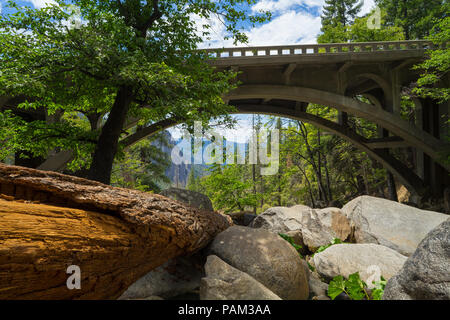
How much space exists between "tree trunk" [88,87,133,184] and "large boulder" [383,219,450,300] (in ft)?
18.6

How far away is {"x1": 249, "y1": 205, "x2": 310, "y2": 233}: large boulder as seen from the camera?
627 cm

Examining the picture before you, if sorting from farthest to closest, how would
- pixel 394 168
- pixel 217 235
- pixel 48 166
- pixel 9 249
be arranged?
pixel 394 168 → pixel 48 166 → pixel 217 235 → pixel 9 249

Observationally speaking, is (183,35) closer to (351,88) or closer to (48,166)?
(48,166)

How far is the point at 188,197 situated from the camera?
6375mm

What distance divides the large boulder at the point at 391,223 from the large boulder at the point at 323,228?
29 centimetres

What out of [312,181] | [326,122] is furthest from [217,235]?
[312,181]

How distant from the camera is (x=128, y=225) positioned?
2.28 meters

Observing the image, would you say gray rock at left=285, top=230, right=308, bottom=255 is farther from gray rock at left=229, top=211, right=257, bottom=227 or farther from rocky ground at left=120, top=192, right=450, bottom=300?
gray rock at left=229, top=211, right=257, bottom=227

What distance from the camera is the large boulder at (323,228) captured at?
5158 millimetres

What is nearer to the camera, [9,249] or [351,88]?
[9,249]

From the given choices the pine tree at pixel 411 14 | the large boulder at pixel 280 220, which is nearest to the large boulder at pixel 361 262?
the large boulder at pixel 280 220

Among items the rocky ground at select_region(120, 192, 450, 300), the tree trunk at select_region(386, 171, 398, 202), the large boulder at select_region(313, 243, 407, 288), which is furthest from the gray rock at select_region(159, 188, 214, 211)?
the tree trunk at select_region(386, 171, 398, 202)

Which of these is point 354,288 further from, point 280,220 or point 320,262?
point 280,220
